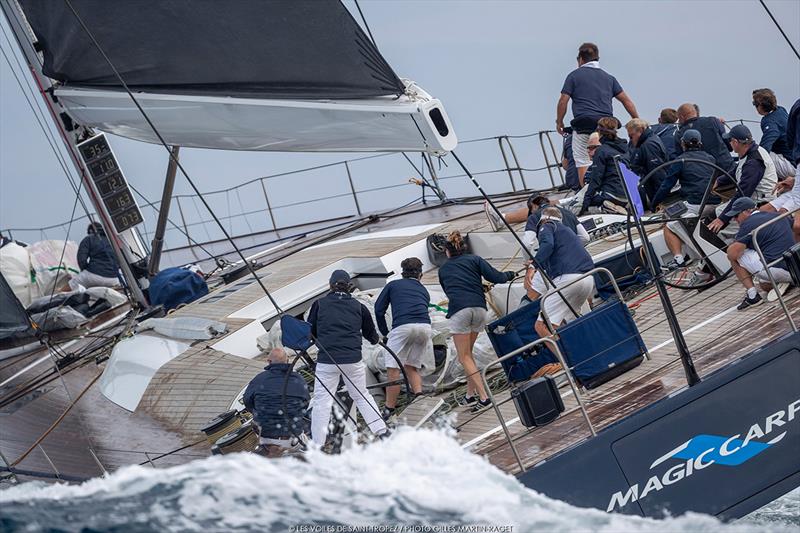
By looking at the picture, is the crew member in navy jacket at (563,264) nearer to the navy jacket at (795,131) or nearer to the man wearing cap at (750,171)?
the man wearing cap at (750,171)

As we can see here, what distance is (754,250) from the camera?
683 centimetres

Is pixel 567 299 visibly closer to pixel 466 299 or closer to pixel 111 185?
pixel 466 299

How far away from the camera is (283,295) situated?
8797mm

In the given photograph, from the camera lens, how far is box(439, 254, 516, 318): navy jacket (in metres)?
6.98

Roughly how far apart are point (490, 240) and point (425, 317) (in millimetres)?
2168

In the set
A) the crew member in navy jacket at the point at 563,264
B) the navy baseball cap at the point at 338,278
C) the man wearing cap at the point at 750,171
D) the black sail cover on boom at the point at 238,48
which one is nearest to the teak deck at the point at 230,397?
the crew member in navy jacket at the point at 563,264

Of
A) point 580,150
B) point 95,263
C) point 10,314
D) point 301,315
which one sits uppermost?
point 95,263

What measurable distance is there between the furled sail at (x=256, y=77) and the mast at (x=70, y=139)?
24.6 inches

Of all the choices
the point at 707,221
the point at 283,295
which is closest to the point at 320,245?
the point at 283,295

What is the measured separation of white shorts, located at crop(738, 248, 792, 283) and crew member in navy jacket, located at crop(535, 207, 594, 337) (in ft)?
2.83

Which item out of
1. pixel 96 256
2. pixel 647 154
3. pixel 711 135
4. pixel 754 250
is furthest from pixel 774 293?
pixel 96 256

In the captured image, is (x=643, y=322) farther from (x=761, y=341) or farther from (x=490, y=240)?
(x=490, y=240)

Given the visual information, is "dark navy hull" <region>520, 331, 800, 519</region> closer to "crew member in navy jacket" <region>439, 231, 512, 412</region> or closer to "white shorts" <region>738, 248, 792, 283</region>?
"white shorts" <region>738, 248, 792, 283</region>

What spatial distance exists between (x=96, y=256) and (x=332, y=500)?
671cm
